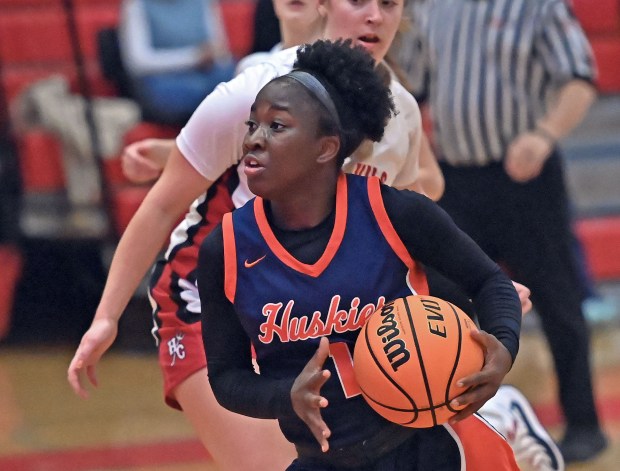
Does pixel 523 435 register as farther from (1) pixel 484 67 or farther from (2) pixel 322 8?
(1) pixel 484 67

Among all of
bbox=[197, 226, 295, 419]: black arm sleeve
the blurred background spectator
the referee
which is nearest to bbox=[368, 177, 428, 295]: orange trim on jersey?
bbox=[197, 226, 295, 419]: black arm sleeve

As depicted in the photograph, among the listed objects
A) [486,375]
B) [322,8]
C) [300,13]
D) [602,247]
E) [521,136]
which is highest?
[322,8]

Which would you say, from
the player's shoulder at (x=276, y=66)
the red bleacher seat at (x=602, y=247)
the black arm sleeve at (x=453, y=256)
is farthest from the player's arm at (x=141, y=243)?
the red bleacher seat at (x=602, y=247)

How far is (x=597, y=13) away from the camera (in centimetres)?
831

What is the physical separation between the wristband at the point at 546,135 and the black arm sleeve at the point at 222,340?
8.58ft

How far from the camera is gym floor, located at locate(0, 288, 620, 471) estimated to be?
5.38 meters

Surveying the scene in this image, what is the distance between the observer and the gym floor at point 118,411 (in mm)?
5383

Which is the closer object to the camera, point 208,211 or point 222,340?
point 222,340

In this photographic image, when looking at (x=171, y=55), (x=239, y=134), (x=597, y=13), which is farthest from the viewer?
(x=597, y=13)

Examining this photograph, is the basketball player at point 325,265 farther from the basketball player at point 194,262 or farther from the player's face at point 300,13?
the player's face at point 300,13

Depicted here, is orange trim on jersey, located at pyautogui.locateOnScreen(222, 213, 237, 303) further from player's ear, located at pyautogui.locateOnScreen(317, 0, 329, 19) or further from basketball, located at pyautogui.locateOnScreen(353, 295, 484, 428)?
player's ear, located at pyautogui.locateOnScreen(317, 0, 329, 19)

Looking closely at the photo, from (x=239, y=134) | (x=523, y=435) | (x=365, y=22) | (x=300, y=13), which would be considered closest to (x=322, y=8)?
(x=365, y=22)

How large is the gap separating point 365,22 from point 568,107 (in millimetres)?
2199

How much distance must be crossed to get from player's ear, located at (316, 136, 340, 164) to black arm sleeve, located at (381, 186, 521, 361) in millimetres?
137
